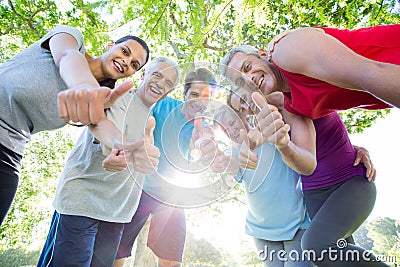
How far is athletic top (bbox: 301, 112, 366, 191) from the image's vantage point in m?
1.28

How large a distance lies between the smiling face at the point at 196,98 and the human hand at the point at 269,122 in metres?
0.13

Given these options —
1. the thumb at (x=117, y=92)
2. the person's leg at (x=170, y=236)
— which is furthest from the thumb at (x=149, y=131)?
the person's leg at (x=170, y=236)

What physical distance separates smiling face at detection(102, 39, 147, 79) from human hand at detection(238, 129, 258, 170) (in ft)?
2.10

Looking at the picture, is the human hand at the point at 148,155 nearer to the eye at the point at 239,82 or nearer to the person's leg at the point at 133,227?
the eye at the point at 239,82

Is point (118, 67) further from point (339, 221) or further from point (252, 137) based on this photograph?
point (339, 221)

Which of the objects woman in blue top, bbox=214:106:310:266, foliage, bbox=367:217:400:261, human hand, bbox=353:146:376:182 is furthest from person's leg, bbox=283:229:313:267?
foliage, bbox=367:217:400:261

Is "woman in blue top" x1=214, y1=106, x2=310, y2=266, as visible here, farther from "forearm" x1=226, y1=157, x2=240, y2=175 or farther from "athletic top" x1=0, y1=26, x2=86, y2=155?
"athletic top" x1=0, y1=26, x2=86, y2=155

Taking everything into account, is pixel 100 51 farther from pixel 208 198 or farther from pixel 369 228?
pixel 369 228

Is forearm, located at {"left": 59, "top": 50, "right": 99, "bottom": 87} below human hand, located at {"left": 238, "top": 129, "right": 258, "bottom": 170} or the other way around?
the other way around

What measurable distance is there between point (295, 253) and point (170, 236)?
727 mm

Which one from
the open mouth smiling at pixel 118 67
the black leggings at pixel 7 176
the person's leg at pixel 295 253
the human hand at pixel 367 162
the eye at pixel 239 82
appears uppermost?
the eye at pixel 239 82

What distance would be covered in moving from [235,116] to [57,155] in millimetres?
7161

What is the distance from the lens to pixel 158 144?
0.77m

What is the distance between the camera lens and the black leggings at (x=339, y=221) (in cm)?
109
